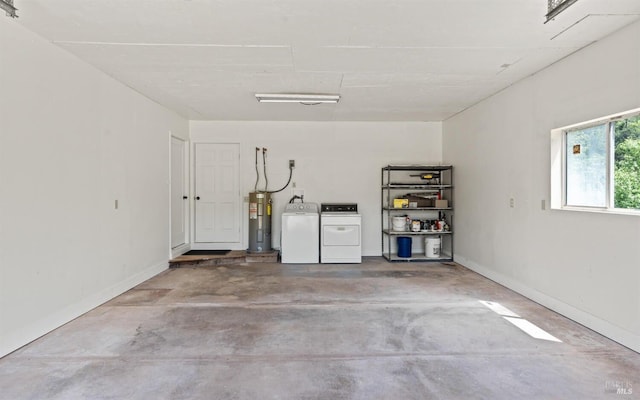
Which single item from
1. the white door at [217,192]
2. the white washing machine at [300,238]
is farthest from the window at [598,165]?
the white door at [217,192]

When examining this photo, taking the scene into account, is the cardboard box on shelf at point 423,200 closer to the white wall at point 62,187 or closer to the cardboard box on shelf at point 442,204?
the cardboard box on shelf at point 442,204

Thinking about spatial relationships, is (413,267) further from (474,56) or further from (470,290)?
(474,56)

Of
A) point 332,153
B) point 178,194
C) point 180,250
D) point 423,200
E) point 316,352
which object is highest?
point 332,153

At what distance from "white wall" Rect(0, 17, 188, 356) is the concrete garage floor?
0.29 meters

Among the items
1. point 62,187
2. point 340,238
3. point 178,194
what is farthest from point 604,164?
point 178,194

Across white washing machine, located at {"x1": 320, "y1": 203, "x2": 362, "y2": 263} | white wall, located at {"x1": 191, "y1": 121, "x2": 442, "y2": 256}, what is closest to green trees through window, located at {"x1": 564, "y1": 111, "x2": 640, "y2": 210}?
white washing machine, located at {"x1": 320, "y1": 203, "x2": 362, "y2": 263}

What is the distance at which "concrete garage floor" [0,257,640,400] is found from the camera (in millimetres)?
2121

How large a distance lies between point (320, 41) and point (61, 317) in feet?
10.7

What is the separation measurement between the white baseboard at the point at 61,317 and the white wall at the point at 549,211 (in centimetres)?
420

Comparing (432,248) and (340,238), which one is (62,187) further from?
(432,248)

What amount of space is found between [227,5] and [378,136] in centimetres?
432

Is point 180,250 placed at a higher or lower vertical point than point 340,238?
lower

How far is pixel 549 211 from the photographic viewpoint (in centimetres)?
356

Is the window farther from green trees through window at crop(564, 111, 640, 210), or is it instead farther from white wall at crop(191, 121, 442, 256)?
white wall at crop(191, 121, 442, 256)
